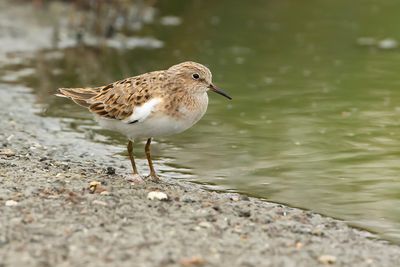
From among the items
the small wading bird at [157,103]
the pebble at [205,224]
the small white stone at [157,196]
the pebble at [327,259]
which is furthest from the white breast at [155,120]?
the pebble at [327,259]

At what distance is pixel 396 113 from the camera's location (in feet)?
40.2

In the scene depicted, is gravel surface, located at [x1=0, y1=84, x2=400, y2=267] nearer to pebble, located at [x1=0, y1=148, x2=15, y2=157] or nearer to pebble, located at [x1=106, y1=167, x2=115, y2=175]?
pebble, located at [x1=106, y1=167, x2=115, y2=175]

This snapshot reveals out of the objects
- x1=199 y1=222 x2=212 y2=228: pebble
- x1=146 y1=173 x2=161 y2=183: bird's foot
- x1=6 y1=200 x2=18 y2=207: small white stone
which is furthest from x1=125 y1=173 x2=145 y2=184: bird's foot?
x1=199 y1=222 x2=212 y2=228: pebble

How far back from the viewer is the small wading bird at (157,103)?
836cm

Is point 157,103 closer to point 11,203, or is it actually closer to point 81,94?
point 81,94

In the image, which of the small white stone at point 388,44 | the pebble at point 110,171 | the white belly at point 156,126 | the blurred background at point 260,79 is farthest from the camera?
the small white stone at point 388,44

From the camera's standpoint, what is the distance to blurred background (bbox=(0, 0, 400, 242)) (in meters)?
9.48

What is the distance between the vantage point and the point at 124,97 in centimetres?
870

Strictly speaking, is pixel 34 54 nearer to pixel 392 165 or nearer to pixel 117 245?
pixel 392 165

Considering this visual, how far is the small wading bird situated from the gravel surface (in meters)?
0.56

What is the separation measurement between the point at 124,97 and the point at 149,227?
2118mm

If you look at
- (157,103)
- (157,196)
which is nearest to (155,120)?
(157,103)

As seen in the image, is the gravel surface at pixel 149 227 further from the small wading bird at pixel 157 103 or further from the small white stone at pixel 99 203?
the small wading bird at pixel 157 103

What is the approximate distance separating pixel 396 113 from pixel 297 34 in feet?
21.0
